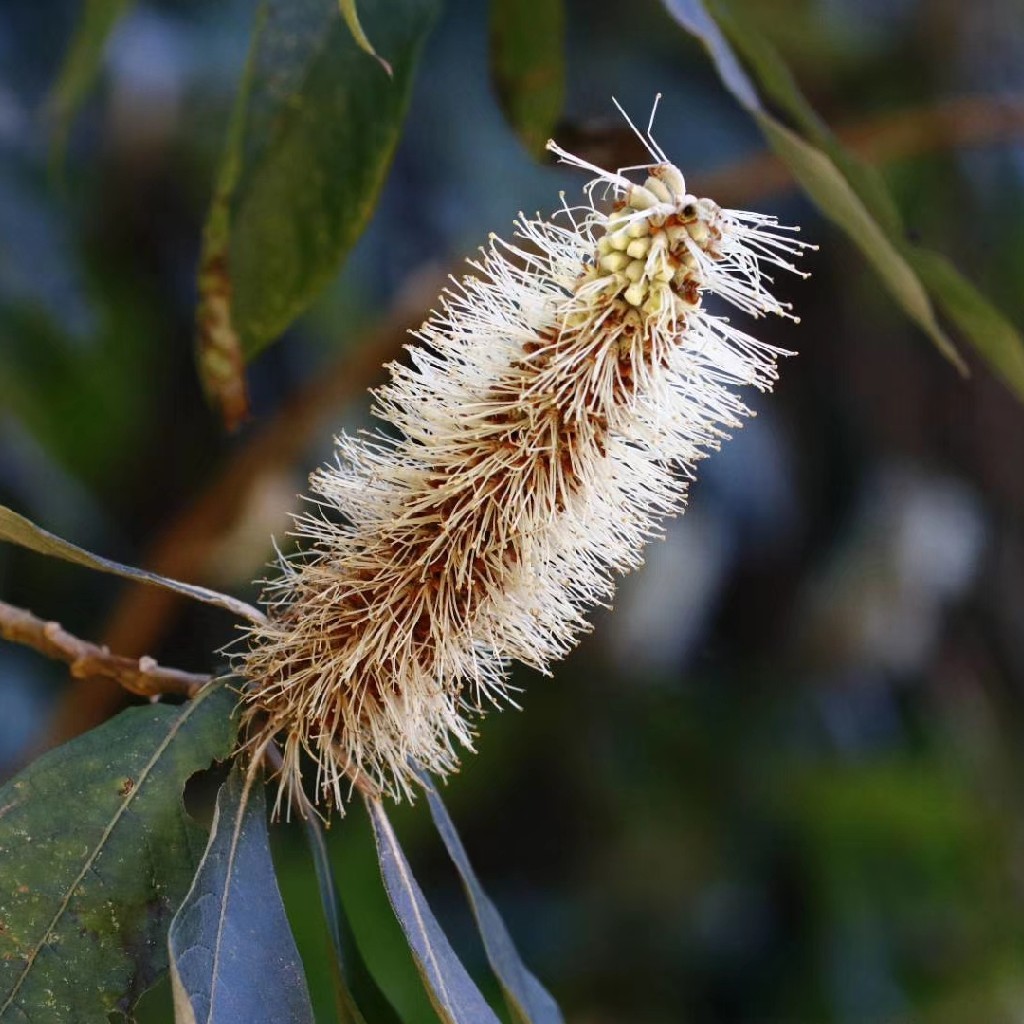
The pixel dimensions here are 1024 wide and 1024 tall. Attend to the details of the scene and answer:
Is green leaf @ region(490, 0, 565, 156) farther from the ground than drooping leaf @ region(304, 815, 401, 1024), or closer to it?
farther from the ground

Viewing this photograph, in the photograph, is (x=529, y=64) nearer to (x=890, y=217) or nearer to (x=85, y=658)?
(x=890, y=217)

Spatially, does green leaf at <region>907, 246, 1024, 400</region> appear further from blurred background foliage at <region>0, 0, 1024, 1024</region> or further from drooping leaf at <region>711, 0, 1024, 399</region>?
blurred background foliage at <region>0, 0, 1024, 1024</region>

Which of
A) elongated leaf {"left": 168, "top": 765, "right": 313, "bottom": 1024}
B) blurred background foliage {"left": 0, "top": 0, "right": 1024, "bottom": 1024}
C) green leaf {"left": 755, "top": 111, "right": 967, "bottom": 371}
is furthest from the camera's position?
blurred background foliage {"left": 0, "top": 0, "right": 1024, "bottom": 1024}

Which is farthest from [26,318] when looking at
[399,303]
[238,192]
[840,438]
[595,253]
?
[840,438]

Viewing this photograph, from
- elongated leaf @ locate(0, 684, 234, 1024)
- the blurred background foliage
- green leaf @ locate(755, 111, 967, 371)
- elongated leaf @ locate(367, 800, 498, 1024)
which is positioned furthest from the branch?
the blurred background foliage

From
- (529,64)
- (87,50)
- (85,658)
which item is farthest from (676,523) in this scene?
(85,658)
